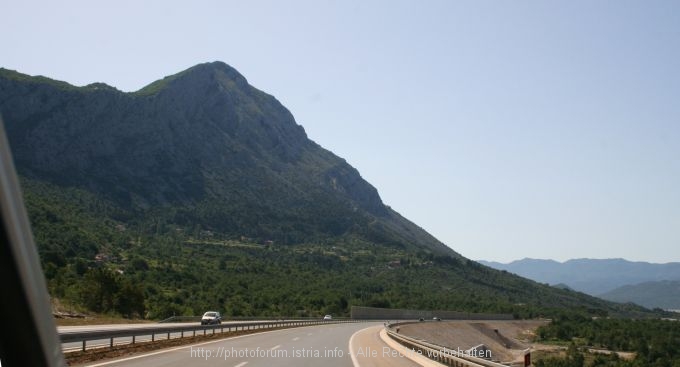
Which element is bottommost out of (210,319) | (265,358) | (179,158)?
(210,319)

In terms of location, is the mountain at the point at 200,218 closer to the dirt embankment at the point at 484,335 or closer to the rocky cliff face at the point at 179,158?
the rocky cliff face at the point at 179,158

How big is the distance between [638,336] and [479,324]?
17120mm

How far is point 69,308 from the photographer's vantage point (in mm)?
42969

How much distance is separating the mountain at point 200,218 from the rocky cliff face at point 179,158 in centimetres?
33

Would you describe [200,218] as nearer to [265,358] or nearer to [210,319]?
[210,319]

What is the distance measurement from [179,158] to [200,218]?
57.8ft

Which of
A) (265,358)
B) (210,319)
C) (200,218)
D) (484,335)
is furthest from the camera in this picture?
(200,218)

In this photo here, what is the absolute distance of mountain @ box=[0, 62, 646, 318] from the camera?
84375mm

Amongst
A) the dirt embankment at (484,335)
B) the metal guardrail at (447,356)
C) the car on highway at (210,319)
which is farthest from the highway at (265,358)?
the dirt embankment at (484,335)

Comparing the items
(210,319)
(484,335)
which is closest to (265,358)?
(210,319)

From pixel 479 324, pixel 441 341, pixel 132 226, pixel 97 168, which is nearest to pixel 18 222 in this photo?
pixel 441 341

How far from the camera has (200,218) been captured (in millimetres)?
139000

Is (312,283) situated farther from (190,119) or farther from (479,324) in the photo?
(190,119)

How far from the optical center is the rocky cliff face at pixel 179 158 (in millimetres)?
121812
